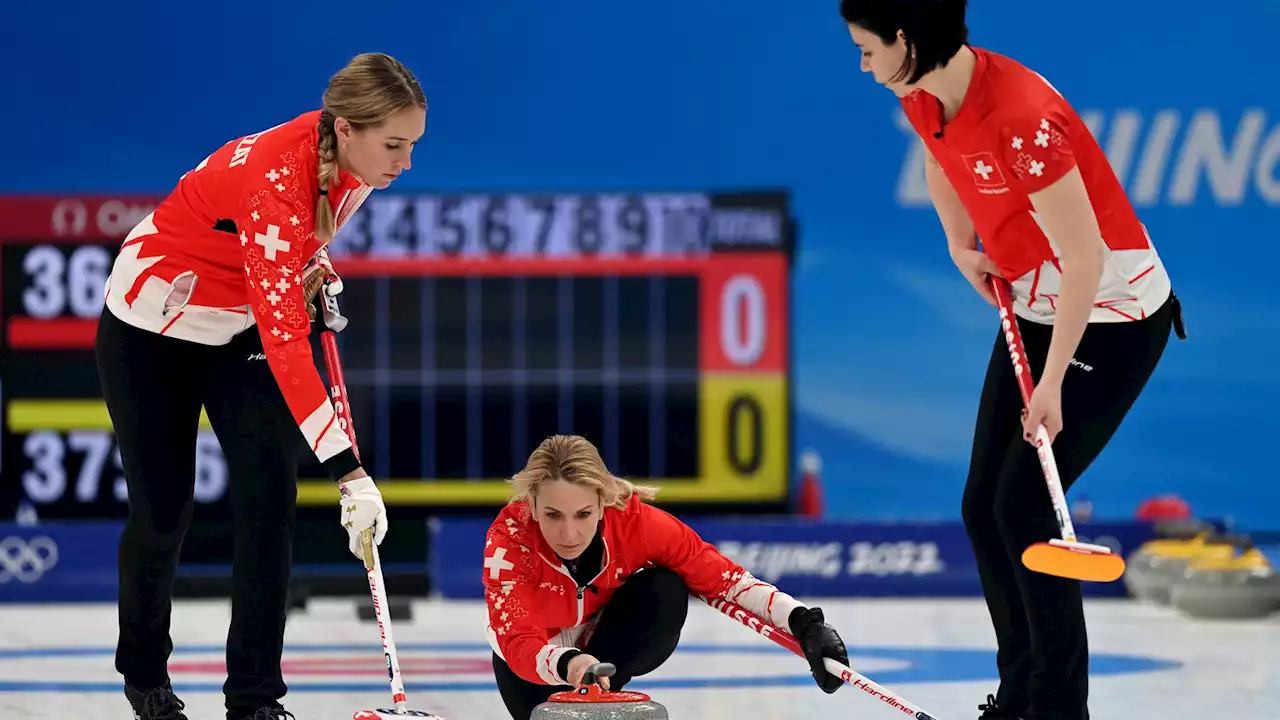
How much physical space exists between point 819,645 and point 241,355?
1.23m

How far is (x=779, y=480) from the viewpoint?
417 inches

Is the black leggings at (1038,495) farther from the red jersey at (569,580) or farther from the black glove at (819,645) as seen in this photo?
the red jersey at (569,580)

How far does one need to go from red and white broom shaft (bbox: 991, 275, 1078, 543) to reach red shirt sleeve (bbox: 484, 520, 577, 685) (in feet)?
3.11

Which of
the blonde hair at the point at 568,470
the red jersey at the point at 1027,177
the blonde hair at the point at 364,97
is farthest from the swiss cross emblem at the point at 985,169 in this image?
the blonde hair at the point at 364,97

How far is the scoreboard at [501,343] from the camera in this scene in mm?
10461

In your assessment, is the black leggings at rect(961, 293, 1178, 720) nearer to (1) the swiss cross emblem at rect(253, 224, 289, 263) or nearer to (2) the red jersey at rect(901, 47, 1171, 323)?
(2) the red jersey at rect(901, 47, 1171, 323)

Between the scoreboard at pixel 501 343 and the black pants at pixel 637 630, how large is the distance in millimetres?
7056

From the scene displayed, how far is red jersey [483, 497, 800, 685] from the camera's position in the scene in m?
3.38

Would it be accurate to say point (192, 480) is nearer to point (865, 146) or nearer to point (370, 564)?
point (370, 564)

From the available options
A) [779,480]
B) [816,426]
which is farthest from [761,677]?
[816,426]

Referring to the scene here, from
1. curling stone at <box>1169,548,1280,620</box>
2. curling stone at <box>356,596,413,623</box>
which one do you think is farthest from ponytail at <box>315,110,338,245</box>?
curling stone at <box>1169,548,1280,620</box>

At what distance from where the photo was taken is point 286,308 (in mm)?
3180

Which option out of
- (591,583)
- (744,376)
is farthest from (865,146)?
(591,583)

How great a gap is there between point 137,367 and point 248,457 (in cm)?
28
